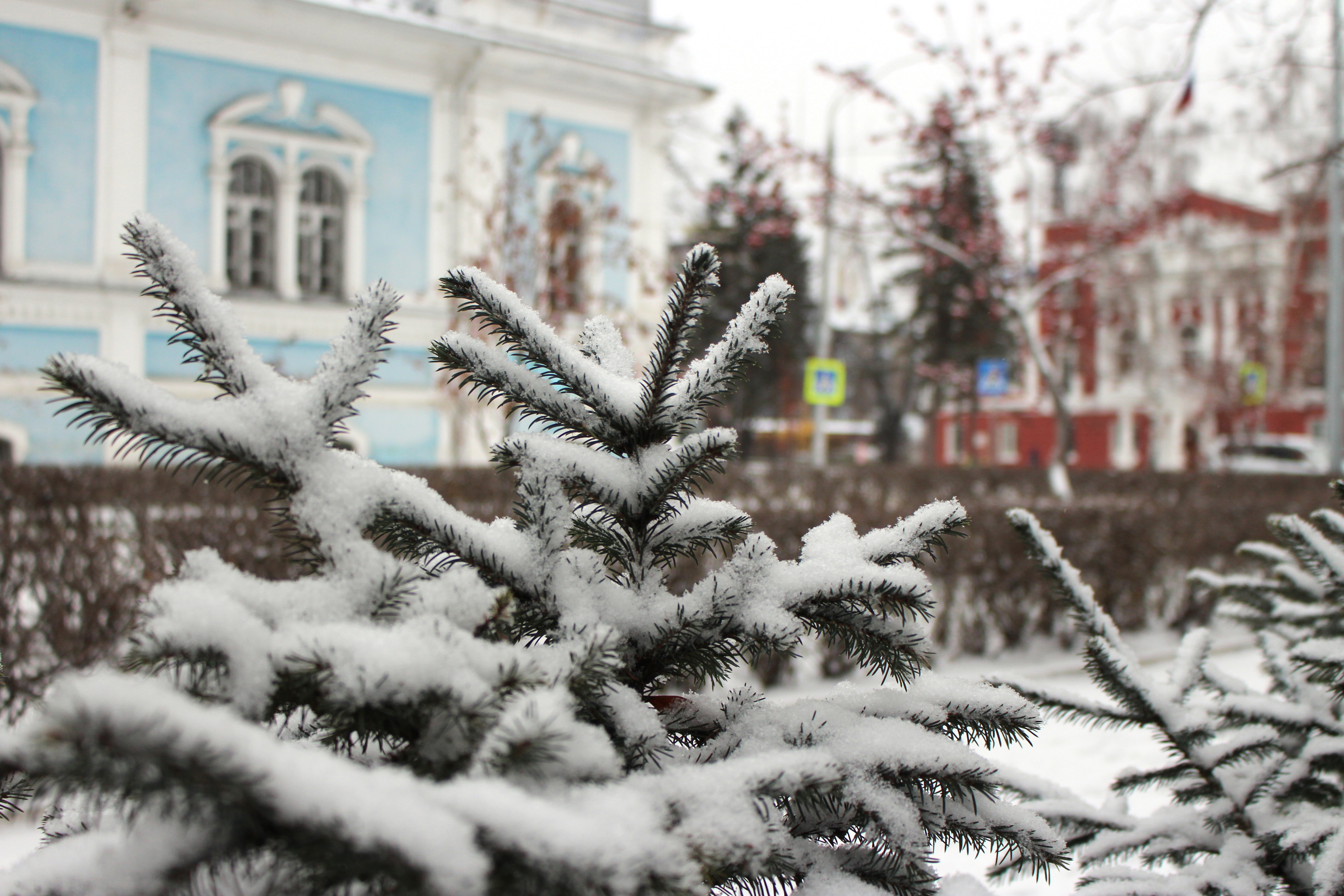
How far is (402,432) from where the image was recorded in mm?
14414

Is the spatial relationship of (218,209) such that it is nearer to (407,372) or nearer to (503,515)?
(407,372)

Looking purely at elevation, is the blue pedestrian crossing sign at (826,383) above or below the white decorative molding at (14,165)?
below

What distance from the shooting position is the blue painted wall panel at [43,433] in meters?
11.7

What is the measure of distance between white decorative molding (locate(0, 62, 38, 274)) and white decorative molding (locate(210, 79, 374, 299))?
2.13 metres

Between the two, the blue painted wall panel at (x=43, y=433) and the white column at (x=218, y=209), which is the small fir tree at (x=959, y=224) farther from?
the blue painted wall panel at (x=43, y=433)

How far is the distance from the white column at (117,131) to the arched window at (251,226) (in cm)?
138

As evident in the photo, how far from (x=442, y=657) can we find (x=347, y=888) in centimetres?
15

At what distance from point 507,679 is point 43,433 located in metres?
13.7

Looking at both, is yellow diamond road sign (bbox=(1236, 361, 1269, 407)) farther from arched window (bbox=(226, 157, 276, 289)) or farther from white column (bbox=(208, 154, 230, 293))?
white column (bbox=(208, 154, 230, 293))

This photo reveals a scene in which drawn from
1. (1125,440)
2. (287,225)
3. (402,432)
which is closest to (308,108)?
(287,225)

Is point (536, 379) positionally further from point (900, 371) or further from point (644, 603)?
point (900, 371)

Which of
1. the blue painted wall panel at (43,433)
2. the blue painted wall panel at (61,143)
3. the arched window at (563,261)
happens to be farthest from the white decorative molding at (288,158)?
the arched window at (563,261)

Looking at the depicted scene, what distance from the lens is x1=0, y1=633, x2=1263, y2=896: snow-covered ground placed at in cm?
297

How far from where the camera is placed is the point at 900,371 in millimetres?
32625
